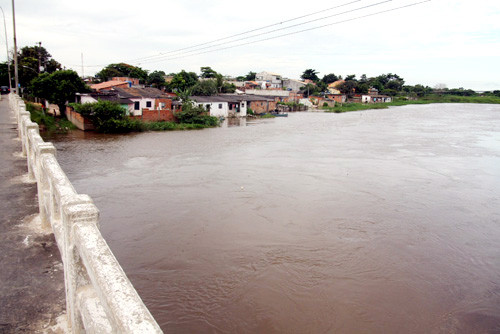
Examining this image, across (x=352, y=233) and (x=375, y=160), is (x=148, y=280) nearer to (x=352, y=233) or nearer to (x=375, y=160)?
(x=352, y=233)

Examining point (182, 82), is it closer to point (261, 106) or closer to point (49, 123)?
point (261, 106)

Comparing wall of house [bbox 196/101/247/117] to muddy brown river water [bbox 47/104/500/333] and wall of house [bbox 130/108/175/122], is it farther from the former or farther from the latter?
muddy brown river water [bbox 47/104/500/333]

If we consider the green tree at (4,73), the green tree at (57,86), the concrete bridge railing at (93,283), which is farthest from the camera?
the green tree at (4,73)

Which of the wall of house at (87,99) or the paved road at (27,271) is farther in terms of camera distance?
the wall of house at (87,99)

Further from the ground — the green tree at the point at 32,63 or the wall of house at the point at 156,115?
the green tree at the point at 32,63

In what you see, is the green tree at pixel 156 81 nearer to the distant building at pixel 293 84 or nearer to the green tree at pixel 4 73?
the green tree at pixel 4 73

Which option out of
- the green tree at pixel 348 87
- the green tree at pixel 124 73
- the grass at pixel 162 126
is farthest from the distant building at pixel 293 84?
the grass at pixel 162 126

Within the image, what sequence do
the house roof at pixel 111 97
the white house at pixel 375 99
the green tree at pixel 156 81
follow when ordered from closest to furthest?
the house roof at pixel 111 97, the green tree at pixel 156 81, the white house at pixel 375 99

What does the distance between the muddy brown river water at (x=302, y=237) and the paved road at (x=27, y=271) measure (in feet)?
11.5

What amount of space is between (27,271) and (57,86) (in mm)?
28467

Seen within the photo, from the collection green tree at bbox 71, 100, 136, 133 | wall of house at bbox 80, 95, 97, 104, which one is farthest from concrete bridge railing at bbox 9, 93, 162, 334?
wall of house at bbox 80, 95, 97, 104

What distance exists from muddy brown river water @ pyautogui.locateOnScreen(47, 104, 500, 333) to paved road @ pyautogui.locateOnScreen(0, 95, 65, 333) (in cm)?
350

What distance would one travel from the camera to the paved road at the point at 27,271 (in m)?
2.90

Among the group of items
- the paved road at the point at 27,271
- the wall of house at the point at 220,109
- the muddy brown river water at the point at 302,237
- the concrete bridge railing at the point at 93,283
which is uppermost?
the wall of house at the point at 220,109
